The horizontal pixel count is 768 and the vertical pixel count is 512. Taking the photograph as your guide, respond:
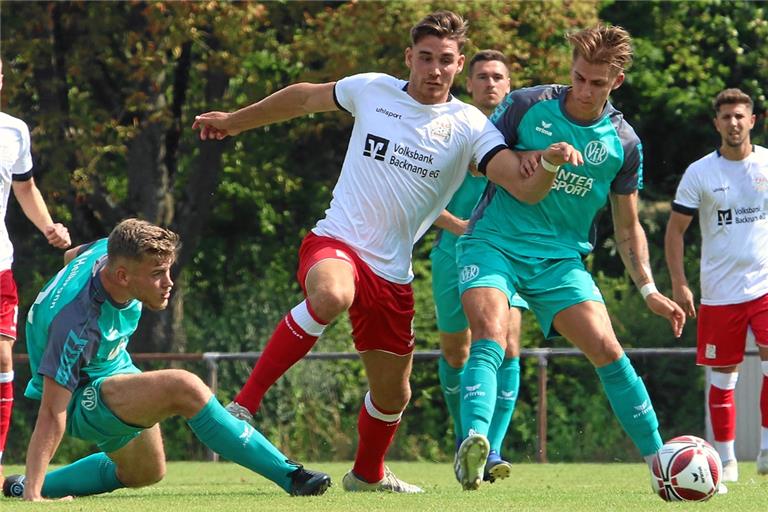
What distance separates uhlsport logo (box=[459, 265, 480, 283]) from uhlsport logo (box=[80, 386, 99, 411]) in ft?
6.43

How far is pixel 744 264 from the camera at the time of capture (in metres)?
10.1

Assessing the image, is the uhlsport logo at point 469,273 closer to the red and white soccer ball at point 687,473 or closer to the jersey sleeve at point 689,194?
the red and white soccer ball at point 687,473

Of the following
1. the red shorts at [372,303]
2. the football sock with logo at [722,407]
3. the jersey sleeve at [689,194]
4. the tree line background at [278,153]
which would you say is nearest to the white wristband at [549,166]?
the red shorts at [372,303]

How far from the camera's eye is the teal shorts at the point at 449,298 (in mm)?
9328

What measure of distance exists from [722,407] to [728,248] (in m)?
1.11

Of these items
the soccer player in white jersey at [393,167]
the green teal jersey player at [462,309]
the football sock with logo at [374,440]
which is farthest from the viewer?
the green teal jersey player at [462,309]

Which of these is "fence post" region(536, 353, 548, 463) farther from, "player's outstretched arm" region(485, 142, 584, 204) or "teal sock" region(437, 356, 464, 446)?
"player's outstretched arm" region(485, 142, 584, 204)

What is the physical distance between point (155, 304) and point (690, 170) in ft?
15.4

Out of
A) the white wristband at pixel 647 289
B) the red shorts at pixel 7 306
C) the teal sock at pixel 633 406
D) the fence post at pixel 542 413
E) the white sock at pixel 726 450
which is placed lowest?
the fence post at pixel 542 413

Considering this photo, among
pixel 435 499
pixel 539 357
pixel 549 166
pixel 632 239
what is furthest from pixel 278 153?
pixel 435 499

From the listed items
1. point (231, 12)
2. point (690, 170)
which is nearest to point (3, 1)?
point (231, 12)

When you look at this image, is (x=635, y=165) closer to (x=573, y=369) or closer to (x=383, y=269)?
(x=383, y=269)

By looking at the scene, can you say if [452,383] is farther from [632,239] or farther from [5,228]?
[5,228]

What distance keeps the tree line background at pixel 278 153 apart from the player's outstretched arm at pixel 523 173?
304 inches
